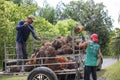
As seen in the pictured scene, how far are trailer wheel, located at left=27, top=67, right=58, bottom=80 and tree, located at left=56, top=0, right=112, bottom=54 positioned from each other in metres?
66.2

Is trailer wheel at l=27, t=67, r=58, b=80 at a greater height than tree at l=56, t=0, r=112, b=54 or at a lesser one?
lesser

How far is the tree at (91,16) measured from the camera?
262 feet

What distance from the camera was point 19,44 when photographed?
1222 cm

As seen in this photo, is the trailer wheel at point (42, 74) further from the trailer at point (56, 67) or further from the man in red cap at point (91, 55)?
the man in red cap at point (91, 55)

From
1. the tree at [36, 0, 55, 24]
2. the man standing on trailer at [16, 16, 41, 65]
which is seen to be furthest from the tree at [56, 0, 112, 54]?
the man standing on trailer at [16, 16, 41, 65]

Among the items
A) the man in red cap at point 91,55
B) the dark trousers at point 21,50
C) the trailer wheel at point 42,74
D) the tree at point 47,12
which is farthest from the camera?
the tree at point 47,12

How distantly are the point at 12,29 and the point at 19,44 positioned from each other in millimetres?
17445

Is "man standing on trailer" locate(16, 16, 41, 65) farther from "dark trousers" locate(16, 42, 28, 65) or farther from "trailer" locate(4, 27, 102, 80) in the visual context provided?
"trailer" locate(4, 27, 102, 80)

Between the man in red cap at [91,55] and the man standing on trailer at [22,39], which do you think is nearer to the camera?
the man in red cap at [91,55]

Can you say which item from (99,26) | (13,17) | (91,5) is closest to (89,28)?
(99,26)

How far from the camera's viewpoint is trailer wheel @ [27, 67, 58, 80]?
1082 centimetres

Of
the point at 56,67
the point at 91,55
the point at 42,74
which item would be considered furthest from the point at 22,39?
the point at 91,55

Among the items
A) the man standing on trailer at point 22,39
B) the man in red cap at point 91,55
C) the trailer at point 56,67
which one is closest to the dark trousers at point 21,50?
the man standing on trailer at point 22,39

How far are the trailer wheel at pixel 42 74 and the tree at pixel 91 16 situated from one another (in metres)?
66.2
